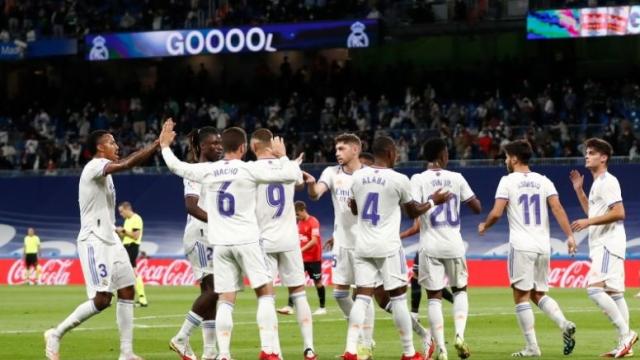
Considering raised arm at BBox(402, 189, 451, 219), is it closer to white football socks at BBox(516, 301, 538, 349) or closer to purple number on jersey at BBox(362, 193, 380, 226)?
purple number on jersey at BBox(362, 193, 380, 226)

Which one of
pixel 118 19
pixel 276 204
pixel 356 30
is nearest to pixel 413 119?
pixel 356 30

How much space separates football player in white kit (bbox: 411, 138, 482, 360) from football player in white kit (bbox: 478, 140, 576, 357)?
1.47 ft

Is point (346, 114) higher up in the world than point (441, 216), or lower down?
higher up

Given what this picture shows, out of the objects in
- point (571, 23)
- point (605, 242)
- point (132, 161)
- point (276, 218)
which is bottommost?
point (605, 242)

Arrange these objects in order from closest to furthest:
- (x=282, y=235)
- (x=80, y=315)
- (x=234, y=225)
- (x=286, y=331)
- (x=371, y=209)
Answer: (x=234, y=225) → (x=371, y=209) → (x=80, y=315) → (x=282, y=235) → (x=286, y=331)

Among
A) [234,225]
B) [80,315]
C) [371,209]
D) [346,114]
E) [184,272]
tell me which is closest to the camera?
[234,225]

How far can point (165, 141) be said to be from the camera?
14.4 meters

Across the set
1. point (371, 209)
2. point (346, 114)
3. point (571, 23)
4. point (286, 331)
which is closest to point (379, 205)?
point (371, 209)

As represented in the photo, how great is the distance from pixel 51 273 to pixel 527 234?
31941 millimetres

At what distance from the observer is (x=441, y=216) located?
1592cm

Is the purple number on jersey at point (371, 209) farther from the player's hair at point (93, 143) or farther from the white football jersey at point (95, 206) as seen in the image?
the player's hair at point (93, 143)

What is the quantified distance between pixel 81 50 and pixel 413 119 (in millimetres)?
13872

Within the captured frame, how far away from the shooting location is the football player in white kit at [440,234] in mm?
15812

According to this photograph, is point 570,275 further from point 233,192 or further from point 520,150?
point 233,192
